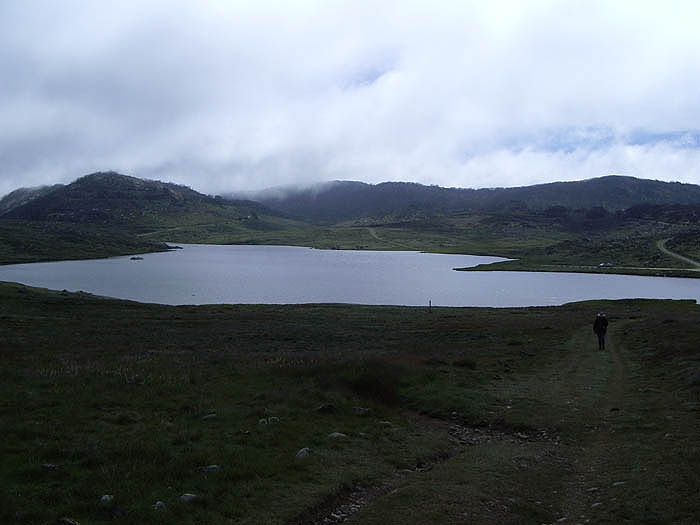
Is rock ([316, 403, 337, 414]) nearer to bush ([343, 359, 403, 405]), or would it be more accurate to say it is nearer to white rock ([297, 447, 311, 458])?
bush ([343, 359, 403, 405])

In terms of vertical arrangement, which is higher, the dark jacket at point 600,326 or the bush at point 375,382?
the dark jacket at point 600,326

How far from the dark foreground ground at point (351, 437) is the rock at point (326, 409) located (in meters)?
0.04

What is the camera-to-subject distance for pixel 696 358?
2720 cm

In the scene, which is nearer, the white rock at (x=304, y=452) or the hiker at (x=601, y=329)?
the white rock at (x=304, y=452)

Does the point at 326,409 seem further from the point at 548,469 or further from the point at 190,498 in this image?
the point at 190,498

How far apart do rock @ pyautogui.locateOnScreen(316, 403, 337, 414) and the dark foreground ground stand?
0.15ft

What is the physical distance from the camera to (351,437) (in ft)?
51.1

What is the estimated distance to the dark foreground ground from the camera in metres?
10.7

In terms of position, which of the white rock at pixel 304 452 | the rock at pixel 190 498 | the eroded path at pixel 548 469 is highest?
the rock at pixel 190 498

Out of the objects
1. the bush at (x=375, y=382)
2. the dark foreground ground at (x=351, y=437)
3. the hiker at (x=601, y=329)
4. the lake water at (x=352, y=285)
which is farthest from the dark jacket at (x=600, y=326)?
the lake water at (x=352, y=285)

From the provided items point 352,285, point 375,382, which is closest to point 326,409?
point 375,382

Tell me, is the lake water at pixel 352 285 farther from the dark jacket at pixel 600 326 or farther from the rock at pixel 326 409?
the rock at pixel 326 409

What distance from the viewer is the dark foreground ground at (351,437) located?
10.7 metres

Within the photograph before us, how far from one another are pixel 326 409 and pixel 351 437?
8.49 ft
